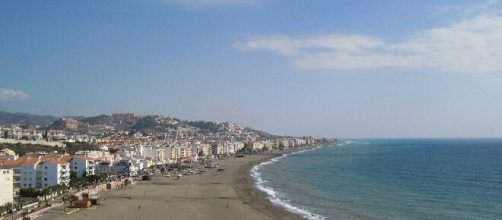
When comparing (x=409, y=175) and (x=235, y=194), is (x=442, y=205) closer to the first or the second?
(x=235, y=194)

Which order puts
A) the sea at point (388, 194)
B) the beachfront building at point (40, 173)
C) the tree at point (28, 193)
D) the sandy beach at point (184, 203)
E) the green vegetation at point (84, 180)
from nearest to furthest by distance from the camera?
the sandy beach at point (184, 203), the sea at point (388, 194), the tree at point (28, 193), the beachfront building at point (40, 173), the green vegetation at point (84, 180)

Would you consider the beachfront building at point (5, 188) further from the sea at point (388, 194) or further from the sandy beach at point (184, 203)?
the sea at point (388, 194)

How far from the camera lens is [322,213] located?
3891 cm

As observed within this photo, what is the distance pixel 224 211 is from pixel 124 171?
37.4 metres

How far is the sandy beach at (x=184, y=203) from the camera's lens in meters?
37.3


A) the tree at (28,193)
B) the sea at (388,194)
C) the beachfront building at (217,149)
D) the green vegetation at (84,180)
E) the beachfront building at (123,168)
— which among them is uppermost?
the beachfront building at (217,149)

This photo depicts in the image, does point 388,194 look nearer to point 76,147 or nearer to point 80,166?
point 80,166

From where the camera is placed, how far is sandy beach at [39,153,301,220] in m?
37.3

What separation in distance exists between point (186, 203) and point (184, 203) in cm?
17

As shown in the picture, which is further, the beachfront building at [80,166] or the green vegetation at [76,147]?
the green vegetation at [76,147]

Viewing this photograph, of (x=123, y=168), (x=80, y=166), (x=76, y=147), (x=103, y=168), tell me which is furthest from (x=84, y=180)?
(x=76, y=147)

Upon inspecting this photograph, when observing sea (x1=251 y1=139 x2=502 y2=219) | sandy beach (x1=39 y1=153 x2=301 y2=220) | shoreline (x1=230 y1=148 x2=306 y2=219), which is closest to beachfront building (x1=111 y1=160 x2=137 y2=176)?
sandy beach (x1=39 y1=153 x2=301 y2=220)

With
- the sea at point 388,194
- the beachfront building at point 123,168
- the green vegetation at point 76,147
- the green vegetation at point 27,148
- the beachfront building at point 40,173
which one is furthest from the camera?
the green vegetation at point 76,147

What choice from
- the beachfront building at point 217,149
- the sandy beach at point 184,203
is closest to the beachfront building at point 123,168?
the sandy beach at point 184,203
